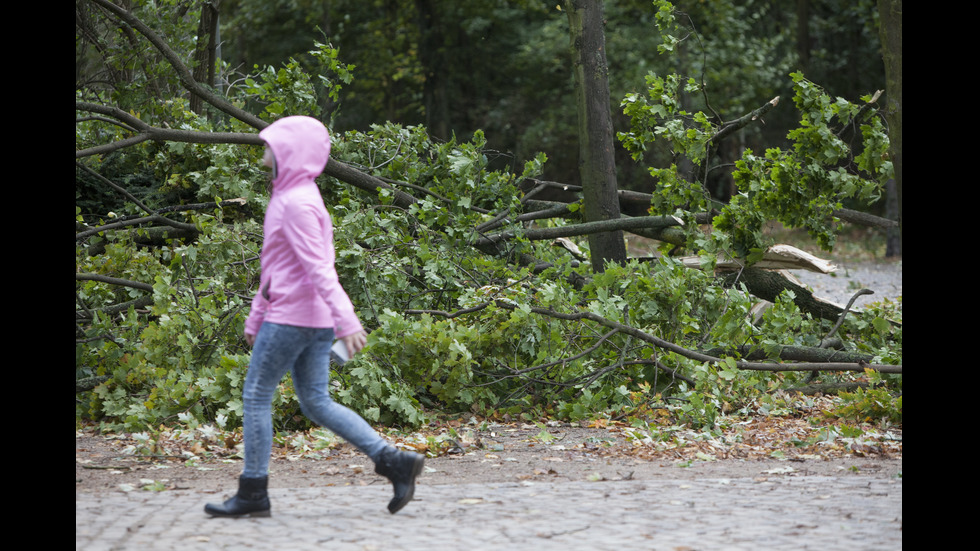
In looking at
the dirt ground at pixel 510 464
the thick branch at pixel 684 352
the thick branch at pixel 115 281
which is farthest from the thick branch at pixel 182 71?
the dirt ground at pixel 510 464

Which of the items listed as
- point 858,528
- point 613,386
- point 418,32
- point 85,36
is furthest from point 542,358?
point 418,32

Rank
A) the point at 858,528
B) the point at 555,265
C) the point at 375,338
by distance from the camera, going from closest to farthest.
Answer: the point at 858,528
the point at 375,338
the point at 555,265

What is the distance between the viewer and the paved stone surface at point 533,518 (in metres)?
3.47

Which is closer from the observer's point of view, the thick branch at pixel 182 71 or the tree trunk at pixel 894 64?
the tree trunk at pixel 894 64

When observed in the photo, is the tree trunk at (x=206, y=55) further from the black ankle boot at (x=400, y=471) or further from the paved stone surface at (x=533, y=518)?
the black ankle boot at (x=400, y=471)

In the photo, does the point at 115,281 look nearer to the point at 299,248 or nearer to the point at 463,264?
the point at 463,264

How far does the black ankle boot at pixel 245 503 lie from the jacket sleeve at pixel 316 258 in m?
0.73

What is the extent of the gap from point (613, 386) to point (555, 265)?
1.54 meters

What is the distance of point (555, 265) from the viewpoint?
793 cm

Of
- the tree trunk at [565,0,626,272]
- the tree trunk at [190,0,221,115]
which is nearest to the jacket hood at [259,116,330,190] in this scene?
the tree trunk at [565,0,626,272]

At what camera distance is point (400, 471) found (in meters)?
3.93

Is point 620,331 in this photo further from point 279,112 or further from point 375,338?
point 279,112

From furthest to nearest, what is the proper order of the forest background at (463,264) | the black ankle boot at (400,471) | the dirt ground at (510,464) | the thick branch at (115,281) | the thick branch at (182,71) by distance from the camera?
the thick branch at (182,71) → the thick branch at (115,281) → the forest background at (463,264) → the dirt ground at (510,464) → the black ankle boot at (400,471)

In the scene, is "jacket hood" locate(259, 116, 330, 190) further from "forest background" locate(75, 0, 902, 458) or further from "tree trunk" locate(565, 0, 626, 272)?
"tree trunk" locate(565, 0, 626, 272)
